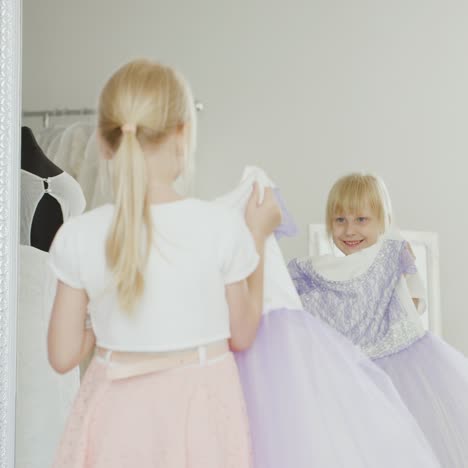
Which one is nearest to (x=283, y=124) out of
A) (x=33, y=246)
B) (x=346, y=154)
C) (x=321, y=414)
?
(x=346, y=154)

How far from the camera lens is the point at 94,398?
3.22 ft

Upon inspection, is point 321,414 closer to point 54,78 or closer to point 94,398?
point 94,398

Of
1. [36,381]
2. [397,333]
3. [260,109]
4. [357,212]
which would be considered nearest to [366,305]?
[397,333]

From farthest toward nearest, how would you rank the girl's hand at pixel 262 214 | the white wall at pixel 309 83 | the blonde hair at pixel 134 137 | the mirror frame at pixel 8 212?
the white wall at pixel 309 83 < the mirror frame at pixel 8 212 < the girl's hand at pixel 262 214 < the blonde hair at pixel 134 137

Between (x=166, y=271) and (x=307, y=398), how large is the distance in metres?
0.28

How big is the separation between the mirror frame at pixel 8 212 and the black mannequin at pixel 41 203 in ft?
0.14

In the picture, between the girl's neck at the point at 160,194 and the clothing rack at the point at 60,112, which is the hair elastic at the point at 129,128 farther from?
the clothing rack at the point at 60,112

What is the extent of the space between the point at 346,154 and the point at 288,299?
1.65ft

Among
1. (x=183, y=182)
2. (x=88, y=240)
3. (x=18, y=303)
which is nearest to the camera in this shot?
(x=88, y=240)

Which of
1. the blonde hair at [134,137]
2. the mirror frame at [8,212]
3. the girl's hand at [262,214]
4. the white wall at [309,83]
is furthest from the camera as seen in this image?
the white wall at [309,83]

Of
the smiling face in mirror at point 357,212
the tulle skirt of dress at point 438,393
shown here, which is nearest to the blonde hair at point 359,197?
the smiling face in mirror at point 357,212

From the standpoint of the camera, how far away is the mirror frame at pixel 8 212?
4.48ft

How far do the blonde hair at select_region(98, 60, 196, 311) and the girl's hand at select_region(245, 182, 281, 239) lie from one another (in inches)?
5.7

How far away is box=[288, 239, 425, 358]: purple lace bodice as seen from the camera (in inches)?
56.7
